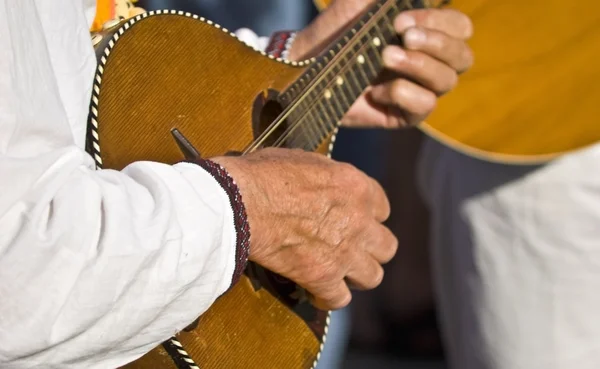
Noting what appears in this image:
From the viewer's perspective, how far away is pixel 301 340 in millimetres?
988

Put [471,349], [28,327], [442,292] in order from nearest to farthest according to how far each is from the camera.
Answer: [28,327] → [471,349] → [442,292]

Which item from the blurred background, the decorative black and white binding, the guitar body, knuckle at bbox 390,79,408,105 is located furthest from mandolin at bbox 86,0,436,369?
the blurred background

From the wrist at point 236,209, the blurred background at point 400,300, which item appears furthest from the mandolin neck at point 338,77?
the blurred background at point 400,300

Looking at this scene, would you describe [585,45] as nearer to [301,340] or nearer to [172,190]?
[301,340]

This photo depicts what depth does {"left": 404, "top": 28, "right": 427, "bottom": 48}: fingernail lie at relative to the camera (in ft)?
3.81

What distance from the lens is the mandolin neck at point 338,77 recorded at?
40.7 inches

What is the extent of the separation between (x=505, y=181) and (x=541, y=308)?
0.61 ft

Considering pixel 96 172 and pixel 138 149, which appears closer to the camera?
pixel 96 172

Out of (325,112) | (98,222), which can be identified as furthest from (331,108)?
(98,222)

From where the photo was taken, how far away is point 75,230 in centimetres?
66

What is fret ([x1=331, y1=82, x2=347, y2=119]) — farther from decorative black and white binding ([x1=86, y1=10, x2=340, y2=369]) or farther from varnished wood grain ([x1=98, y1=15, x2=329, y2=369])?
decorative black and white binding ([x1=86, y1=10, x2=340, y2=369])

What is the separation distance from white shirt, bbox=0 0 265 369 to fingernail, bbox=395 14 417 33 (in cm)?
48

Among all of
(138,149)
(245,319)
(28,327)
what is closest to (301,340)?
(245,319)

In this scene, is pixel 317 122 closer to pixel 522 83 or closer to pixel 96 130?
pixel 96 130
